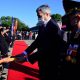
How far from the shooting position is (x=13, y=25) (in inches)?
870

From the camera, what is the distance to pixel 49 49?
13.6 ft

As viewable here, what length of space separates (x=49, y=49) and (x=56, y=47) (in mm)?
94

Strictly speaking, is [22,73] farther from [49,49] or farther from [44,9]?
[49,49]

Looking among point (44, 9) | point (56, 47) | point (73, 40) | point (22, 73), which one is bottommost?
point (22, 73)

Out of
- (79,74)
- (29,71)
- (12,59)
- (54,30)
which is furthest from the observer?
(29,71)

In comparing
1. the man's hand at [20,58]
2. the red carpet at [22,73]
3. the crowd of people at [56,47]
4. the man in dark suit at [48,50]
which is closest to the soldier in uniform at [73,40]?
the crowd of people at [56,47]

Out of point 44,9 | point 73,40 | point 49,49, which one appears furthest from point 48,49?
point 73,40

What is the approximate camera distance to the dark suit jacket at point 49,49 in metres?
4.08

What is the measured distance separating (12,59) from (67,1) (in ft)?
3.61

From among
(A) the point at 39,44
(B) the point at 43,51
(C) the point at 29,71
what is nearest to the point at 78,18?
(B) the point at 43,51

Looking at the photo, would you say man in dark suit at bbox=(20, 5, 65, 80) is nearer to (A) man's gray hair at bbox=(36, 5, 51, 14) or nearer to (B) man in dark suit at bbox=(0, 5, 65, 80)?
(B) man in dark suit at bbox=(0, 5, 65, 80)

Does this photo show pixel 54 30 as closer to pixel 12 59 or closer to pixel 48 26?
pixel 48 26

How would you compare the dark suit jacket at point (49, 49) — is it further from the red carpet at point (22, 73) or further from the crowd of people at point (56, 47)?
the red carpet at point (22, 73)

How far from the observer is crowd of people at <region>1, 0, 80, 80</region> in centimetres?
295
